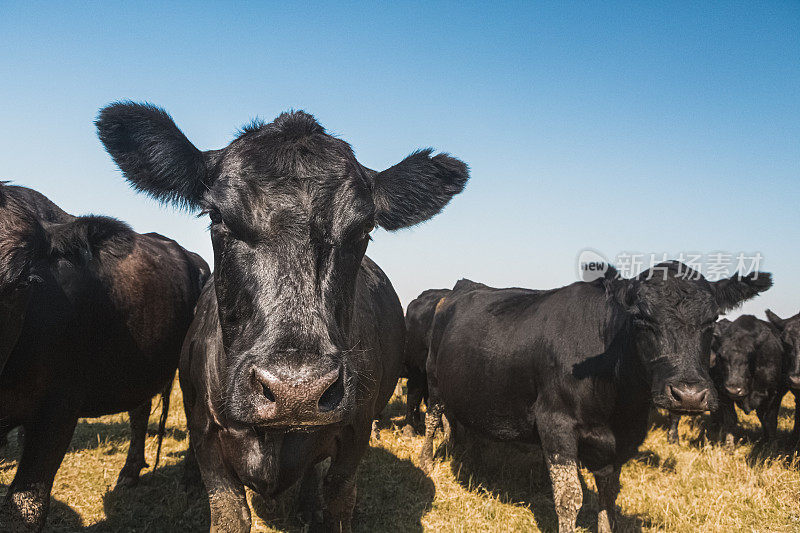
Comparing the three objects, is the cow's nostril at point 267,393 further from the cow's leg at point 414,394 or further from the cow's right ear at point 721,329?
the cow's right ear at point 721,329

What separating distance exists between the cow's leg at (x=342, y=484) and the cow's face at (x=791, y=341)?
23.2 feet

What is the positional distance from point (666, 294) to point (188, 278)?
4.41 m

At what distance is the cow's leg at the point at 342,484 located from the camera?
3.39 m

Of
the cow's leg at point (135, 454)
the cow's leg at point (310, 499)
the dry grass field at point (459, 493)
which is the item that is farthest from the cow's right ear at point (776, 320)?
the cow's leg at point (135, 454)

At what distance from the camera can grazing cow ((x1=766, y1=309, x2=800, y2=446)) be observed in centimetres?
770

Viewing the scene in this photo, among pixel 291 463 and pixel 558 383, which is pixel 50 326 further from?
pixel 558 383

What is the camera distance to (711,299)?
434 cm

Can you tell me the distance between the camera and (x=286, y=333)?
6.72 ft

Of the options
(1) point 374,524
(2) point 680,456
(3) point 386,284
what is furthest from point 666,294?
(2) point 680,456

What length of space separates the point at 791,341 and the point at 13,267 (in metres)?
10.1

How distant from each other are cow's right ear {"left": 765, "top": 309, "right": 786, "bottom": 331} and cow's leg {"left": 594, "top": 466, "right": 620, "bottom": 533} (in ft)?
21.5

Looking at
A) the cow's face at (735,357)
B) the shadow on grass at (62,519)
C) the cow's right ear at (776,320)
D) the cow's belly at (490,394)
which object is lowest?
the shadow on grass at (62,519)

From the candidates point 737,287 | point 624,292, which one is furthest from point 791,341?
point 624,292

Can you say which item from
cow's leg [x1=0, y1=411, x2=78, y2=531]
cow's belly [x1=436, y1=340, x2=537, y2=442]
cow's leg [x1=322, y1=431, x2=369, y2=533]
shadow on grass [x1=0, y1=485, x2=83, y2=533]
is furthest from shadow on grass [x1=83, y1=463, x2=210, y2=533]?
cow's belly [x1=436, y1=340, x2=537, y2=442]
